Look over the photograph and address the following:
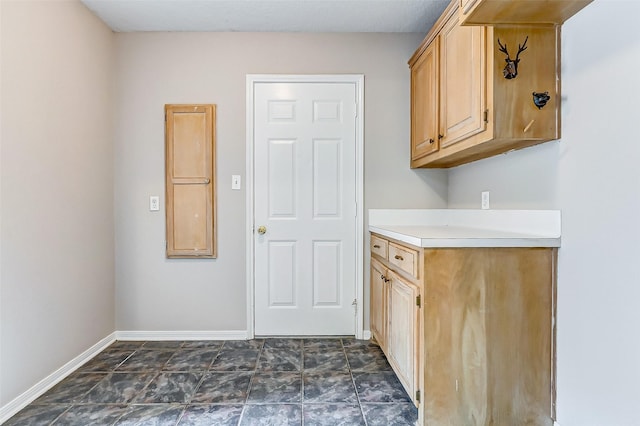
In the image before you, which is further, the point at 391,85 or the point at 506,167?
the point at 391,85

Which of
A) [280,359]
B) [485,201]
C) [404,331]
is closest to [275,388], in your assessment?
[280,359]

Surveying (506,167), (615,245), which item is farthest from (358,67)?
(615,245)

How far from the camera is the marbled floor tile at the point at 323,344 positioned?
246cm

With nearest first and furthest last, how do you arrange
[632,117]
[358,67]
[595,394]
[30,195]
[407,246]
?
[632,117] → [595,394] → [407,246] → [30,195] → [358,67]

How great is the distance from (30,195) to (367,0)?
2349 mm

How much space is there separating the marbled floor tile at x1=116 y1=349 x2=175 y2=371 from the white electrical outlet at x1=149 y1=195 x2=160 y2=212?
3.49 feet

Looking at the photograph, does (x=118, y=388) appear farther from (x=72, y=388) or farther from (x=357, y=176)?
(x=357, y=176)

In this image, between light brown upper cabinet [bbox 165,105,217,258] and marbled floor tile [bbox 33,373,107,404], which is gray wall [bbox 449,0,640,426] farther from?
marbled floor tile [bbox 33,373,107,404]

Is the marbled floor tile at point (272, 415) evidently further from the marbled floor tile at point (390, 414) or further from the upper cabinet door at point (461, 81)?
the upper cabinet door at point (461, 81)

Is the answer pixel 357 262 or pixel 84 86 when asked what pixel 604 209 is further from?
pixel 84 86

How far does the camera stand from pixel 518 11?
1336mm

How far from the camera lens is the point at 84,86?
2.28 m

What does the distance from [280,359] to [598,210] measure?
6.44ft

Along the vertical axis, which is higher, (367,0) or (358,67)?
(367,0)
